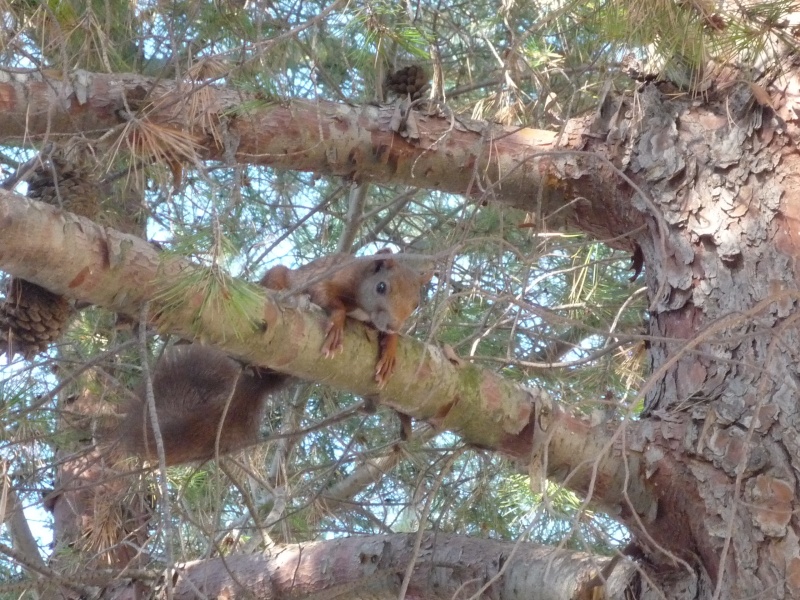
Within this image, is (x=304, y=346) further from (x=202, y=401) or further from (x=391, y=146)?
(x=391, y=146)

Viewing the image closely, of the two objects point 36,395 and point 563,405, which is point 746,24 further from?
point 36,395

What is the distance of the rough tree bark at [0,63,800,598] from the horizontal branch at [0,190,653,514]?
13 millimetres

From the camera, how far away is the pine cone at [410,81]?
96.8 inches

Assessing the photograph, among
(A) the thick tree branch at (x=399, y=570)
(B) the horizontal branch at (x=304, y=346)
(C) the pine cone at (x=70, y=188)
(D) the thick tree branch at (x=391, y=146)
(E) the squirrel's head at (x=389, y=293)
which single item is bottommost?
(A) the thick tree branch at (x=399, y=570)

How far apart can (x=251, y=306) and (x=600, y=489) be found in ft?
2.84

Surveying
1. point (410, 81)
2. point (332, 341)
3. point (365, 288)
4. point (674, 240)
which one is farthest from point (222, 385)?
point (674, 240)

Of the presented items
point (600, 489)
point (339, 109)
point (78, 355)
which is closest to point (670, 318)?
point (600, 489)

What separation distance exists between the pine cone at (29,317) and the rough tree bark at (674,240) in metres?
0.32

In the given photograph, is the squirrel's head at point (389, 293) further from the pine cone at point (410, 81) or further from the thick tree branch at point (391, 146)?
the pine cone at point (410, 81)

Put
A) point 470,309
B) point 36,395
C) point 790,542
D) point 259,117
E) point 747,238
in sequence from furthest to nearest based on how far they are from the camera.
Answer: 1. point 470,309
2. point 36,395
3. point 259,117
4. point 747,238
5. point 790,542

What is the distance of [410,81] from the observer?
2461mm

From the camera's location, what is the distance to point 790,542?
5.48 feet

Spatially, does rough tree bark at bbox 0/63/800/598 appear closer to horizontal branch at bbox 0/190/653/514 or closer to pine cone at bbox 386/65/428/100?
horizontal branch at bbox 0/190/653/514

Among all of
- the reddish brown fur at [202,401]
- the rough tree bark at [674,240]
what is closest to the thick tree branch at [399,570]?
the rough tree bark at [674,240]
